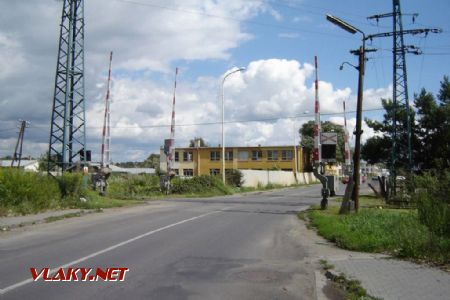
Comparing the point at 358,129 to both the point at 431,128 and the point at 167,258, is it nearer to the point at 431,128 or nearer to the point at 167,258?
the point at 167,258

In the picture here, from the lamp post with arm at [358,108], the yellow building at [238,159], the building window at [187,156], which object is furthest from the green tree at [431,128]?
the building window at [187,156]

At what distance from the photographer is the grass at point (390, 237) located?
33.2 ft

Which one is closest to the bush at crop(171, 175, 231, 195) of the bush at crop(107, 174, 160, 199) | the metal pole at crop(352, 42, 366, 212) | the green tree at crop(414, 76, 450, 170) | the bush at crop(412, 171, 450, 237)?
the bush at crop(107, 174, 160, 199)

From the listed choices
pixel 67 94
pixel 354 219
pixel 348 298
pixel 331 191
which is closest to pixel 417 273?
Result: pixel 348 298

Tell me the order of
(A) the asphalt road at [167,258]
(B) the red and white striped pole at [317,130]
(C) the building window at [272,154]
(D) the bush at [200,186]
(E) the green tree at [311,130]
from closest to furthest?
1. (A) the asphalt road at [167,258]
2. (B) the red and white striped pole at [317,130]
3. (D) the bush at [200,186]
4. (C) the building window at [272,154]
5. (E) the green tree at [311,130]

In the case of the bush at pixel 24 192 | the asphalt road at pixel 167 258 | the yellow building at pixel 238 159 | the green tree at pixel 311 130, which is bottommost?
the asphalt road at pixel 167 258

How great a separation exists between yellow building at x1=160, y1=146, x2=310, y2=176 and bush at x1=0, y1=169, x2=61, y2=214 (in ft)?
194

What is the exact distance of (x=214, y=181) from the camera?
44.0 metres

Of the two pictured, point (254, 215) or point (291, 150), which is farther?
point (291, 150)

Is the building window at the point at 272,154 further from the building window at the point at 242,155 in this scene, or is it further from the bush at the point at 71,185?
the bush at the point at 71,185

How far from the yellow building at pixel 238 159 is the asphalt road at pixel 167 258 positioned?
64153mm

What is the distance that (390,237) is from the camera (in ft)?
39.3

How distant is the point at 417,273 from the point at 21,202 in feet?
54.1

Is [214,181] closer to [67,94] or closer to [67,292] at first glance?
[67,94]
